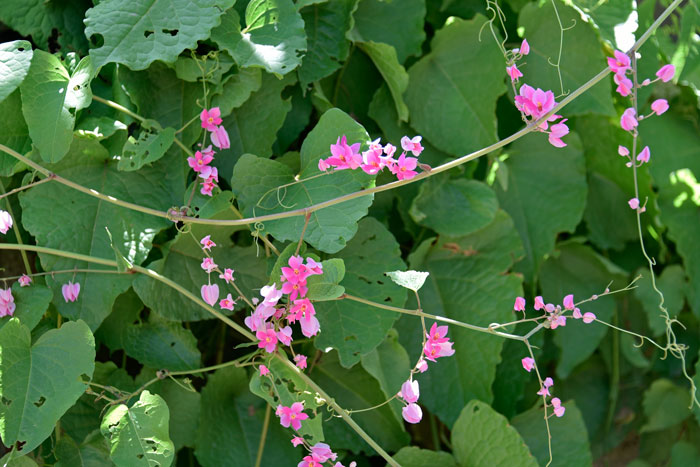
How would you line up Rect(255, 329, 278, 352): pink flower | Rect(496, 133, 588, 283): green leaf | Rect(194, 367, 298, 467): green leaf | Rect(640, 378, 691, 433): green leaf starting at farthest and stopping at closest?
1. Rect(640, 378, 691, 433): green leaf
2. Rect(496, 133, 588, 283): green leaf
3. Rect(194, 367, 298, 467): green leaf
4. Rect(255, 329, 278, 352): pink flower

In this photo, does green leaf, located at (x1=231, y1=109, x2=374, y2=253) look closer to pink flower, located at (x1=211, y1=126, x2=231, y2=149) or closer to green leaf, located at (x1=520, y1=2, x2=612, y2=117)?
pink flower, located at (x1=211, y1=126, x2=231, y2=149)

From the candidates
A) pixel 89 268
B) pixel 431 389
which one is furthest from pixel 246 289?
pixel 431 389

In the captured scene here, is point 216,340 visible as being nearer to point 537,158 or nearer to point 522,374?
point 522,374

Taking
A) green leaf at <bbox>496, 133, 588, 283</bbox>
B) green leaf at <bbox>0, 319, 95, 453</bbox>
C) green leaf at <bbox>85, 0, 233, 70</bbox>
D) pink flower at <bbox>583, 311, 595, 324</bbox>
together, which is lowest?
green leaf at <bbox>496, 133, 588, 283</bbox>

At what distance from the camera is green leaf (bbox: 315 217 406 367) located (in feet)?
3.18

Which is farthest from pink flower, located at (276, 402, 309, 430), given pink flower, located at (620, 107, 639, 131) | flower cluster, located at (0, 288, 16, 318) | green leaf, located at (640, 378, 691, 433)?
green leaf, located at (640, 378, 691, 433)

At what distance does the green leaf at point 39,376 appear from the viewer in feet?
2.57

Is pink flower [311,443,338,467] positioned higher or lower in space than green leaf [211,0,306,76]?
lower

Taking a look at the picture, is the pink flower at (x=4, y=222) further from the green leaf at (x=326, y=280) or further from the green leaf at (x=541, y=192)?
the green leaf at (x=541, y=192)

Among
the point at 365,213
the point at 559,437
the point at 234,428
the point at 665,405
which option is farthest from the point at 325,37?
the point at 665,405

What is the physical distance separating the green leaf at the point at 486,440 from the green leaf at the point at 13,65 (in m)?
0.75

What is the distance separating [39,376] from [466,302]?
0.65 m

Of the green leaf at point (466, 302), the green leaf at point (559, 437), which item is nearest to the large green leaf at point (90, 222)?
the green leaf at point (466, 302)

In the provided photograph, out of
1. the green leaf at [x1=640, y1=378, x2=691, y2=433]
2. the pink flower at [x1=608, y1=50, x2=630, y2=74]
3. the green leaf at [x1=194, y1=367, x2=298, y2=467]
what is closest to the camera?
the pink flower at [x1=608, y1=50, x2=630, y2=74]
